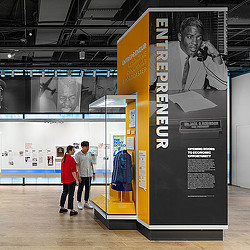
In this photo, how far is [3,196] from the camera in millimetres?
13266

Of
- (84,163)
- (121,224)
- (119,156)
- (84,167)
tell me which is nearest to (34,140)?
(84,167)

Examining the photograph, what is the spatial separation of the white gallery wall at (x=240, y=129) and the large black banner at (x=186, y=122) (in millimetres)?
8797

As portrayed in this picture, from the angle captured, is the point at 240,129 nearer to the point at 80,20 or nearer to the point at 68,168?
the point at 80,20

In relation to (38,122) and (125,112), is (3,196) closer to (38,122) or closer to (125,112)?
(38,122)

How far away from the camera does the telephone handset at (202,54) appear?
7230 mm

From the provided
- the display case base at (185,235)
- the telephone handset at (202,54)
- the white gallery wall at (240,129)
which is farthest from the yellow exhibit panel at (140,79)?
the white gallery wall at (240,129)

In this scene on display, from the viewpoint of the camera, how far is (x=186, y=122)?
7.21 metres

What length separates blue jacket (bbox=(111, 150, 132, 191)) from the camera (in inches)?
319

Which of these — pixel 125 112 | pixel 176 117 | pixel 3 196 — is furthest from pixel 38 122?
pixel 176 117

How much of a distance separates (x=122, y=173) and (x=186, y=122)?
1.63 m

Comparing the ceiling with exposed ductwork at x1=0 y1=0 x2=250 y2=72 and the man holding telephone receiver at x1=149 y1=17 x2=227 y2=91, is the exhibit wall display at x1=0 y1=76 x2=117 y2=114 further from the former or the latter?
the man holding telephone receiver at x1=149 y1=17 x2=227 y2=91

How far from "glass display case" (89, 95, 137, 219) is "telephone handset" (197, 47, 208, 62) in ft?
4.58

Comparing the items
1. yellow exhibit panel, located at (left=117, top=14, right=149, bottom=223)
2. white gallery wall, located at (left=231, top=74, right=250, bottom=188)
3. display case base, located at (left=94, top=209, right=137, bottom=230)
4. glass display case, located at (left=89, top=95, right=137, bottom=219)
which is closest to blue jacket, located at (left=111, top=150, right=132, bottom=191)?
glass display case, located at (left=89, top=95, right=137, bottom=219)

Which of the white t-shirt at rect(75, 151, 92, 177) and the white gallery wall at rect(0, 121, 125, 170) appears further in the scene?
the white gallery wall at rect(0, 121, 125, 170)
